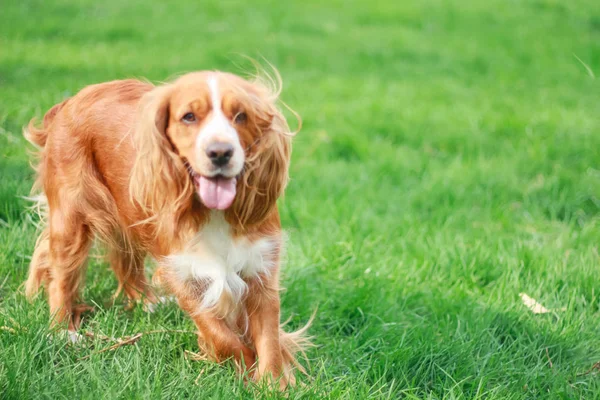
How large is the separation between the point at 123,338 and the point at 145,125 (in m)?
0.92

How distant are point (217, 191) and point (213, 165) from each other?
126 millimetres

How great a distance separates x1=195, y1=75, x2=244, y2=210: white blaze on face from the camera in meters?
2.46

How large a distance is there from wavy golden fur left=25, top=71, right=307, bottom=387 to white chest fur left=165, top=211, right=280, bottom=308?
17mm

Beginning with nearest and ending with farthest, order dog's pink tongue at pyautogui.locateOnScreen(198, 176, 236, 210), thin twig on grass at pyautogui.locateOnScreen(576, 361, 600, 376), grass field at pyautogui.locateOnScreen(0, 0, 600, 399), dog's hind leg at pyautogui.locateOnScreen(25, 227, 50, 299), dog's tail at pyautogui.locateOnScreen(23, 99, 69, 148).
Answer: dog's pink tongue at pyautogui.locateOnScreen(198, 176, 236, 210)
grass field at pyautogui.locateOnScreen(0, 0, 600, 399)
thin twig on grass at pyautogui.locateOnScreen(576, 361, 600, 376)
dog's hind leg at pyautogui.locateOnScreen(25, 227, 50, 299)
dog's tail at pyautogui.locateOnScreen(23, 99, 69, 148)

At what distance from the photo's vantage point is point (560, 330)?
338 centimetres

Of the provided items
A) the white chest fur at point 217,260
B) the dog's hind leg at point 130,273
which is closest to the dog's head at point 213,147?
the white chest fur at point 217,260

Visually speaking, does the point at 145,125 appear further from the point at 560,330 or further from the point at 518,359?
the point at 560,330

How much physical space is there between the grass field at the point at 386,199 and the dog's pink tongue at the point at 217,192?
648mm

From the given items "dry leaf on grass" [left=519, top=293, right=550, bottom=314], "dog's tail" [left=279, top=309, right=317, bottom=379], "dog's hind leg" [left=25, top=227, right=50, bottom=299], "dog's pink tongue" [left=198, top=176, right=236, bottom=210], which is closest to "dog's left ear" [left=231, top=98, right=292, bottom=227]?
"dog's pink tongue" [left=198, top=176, right=236, bottom=210]

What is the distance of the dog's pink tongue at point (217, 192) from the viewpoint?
2.56 meters

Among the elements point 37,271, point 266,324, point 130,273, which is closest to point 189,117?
point 266,324

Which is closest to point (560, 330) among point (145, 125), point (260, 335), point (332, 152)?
point (260, 335)

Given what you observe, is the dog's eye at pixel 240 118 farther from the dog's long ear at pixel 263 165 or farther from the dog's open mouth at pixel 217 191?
the dog's open mouth at pixel 217 191

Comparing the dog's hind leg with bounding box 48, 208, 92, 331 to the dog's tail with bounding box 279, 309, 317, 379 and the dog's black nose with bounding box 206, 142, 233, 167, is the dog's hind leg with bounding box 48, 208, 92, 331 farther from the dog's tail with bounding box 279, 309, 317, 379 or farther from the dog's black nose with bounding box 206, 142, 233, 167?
the dog's black nose with bounding box 206, 142, 233, 167
